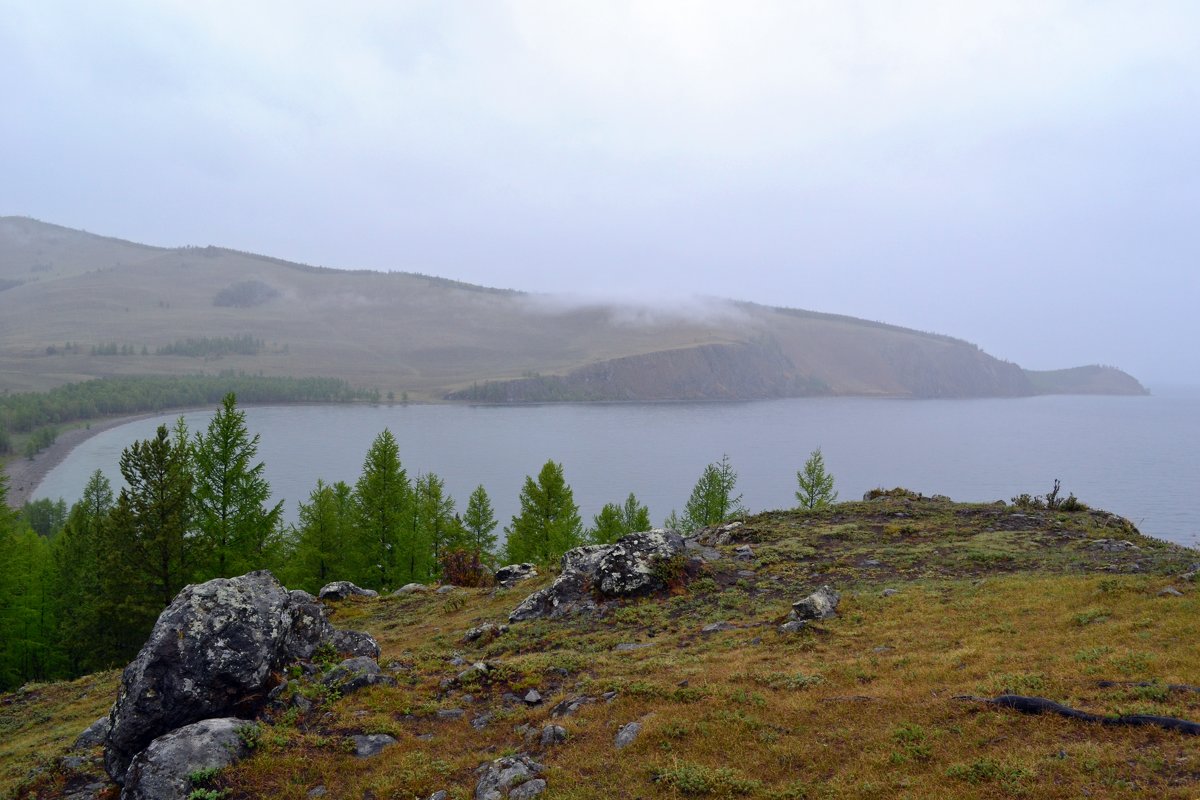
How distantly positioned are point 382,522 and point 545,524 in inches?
430

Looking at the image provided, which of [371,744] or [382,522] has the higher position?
[371,744]

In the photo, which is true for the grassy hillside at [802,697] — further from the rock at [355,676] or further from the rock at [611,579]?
the rock at [611,579]

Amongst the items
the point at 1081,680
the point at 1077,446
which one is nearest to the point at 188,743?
the point at 1081,680

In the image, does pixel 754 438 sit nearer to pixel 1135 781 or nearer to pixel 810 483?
pixel 810 483

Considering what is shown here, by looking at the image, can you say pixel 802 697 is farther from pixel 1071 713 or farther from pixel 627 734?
pixel 1071 713

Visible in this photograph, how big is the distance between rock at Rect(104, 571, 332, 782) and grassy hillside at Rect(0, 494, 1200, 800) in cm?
117

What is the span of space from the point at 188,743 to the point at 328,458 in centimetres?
13408

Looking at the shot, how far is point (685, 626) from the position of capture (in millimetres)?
15875

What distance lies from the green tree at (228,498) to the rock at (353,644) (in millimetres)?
17671

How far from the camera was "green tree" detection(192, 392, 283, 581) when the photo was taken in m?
29.1

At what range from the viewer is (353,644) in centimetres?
1452

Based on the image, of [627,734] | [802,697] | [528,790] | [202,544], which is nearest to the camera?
[528,790]

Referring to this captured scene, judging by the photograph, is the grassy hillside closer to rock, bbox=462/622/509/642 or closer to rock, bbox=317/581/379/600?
rock, bbox=462/622/509/642

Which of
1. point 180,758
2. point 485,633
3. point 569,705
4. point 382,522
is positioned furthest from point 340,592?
point 569,705
